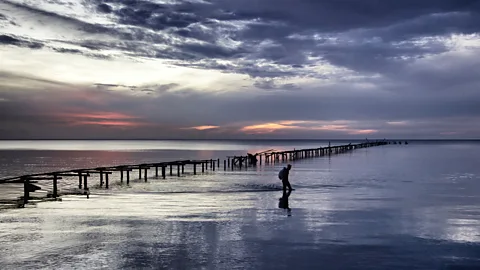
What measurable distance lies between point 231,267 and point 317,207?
10.6 metres

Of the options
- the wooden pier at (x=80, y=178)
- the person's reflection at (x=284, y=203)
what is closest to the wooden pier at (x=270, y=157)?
the wooden pier at (x=80, y=178)

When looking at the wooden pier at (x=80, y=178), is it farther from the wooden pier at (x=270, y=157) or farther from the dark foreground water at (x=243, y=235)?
the wooden pier at (x=270, y=157)

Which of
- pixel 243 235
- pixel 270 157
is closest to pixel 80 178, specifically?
pixel 243 235

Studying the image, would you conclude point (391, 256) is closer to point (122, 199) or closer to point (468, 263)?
point (468, 263)

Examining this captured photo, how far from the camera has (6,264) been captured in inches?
435

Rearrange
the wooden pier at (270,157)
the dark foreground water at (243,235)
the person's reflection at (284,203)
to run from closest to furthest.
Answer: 1. the dark foreground water at (243,235)
2. the person's reflection at (284,203)
3. the wooden pier at (270,157)

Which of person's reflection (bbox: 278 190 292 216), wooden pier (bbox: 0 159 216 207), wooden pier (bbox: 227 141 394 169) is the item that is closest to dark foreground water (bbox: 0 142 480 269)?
person's reflection (bbox: 278 190 292 216)

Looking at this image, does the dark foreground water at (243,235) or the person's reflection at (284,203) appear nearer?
the dark foreground water at (243,235)

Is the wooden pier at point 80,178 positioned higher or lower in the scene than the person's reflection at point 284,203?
higher

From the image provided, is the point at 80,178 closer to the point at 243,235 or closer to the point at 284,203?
the point at 284,203

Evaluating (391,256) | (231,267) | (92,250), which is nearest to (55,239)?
(92,250)

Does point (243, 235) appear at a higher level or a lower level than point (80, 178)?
lower

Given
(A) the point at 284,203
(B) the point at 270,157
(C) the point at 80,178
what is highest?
(C) the point at 80,178

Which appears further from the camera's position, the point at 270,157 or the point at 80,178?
the point at 270,157
